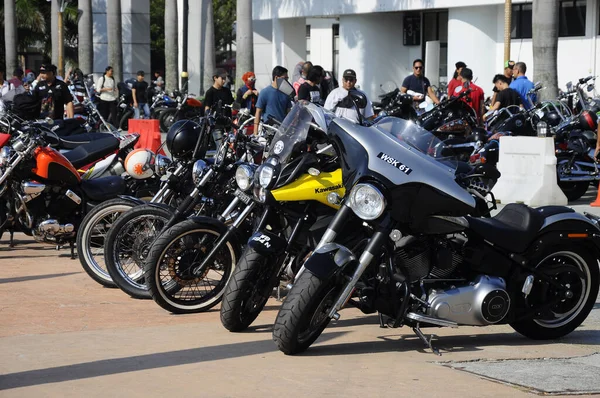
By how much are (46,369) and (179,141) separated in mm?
3097

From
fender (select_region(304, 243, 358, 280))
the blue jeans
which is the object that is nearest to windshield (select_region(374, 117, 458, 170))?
fender (select_region(304, 243, 358, 280))

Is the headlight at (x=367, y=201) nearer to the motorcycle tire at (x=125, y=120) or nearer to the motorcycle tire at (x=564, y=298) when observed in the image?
the motorcycle tire at (x=564, y=298)

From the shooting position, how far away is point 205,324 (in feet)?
25.3

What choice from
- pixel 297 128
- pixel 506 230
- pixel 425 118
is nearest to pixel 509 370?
pixel 506 230

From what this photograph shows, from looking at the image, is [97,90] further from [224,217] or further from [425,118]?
[224,217]

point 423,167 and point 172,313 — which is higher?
point 423,167

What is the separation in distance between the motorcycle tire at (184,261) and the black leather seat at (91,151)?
3.38 meters

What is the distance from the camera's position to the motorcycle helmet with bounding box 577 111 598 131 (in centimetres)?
1605

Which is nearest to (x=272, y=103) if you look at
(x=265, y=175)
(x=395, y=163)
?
(x=265, y=175)

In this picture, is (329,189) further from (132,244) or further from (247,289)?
(132,244)

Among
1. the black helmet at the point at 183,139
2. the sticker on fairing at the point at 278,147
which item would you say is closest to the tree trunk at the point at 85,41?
the black helmet at the point at 183,139

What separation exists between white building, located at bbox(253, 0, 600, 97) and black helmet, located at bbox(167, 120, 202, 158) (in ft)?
87.7

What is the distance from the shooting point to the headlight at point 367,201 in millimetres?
6469

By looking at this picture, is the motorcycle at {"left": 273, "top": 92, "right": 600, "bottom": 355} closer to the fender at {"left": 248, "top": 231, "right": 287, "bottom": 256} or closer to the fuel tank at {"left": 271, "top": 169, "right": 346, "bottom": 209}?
the fuel tank at {"left": 271, "top": 169, "right": 346, "bottom": 209}
